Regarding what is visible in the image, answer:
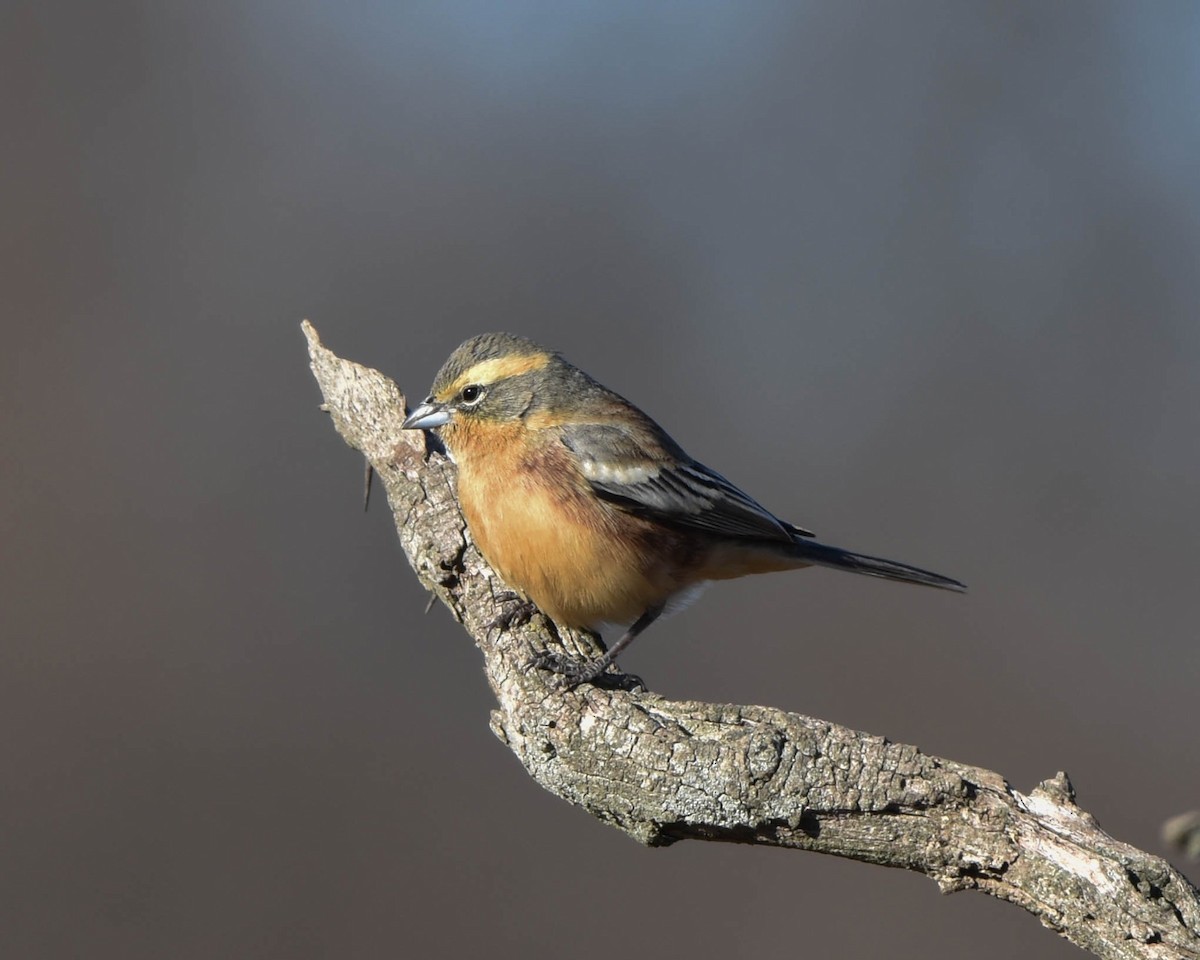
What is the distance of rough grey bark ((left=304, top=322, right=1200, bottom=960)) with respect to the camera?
8.73ft

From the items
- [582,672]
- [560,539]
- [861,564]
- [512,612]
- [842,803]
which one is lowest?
[842,803]

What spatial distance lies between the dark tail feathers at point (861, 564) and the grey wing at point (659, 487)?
14cm

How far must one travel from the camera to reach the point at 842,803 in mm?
2863

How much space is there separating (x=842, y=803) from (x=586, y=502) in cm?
176

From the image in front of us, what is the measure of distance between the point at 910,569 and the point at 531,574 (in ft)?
5.21

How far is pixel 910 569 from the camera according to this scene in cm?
464

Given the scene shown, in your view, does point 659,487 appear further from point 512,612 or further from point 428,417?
point 428,417

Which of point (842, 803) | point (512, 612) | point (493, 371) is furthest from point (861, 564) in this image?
point (842, 803)

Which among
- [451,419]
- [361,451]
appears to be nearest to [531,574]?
[451,419]

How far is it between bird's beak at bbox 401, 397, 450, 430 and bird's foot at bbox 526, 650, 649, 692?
1.17 meters

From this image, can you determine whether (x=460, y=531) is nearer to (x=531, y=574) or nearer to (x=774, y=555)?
(x=531, y=574)

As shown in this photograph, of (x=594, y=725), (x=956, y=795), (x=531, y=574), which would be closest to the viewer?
(x=956, y=795)

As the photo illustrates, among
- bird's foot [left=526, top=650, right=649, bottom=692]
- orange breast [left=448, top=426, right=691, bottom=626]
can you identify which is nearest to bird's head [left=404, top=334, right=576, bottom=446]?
orange breast [left=448, top=426, right=691, bottom=626]

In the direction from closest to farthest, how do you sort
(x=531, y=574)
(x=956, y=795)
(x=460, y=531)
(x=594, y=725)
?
1. (x=956, y=795)
2. (x=594, y=725)
3. (x=531, y=574)
4. (x=460, y=531)
